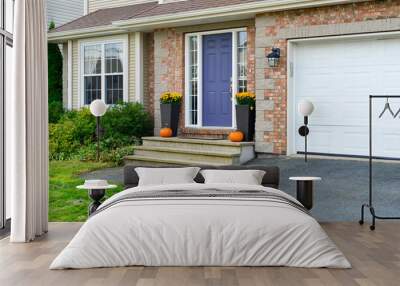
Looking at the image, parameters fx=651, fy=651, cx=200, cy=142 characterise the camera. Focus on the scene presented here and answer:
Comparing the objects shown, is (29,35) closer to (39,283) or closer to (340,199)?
(39,283)

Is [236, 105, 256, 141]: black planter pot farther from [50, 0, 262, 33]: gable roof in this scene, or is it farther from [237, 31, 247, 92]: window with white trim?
[50, 0, 262, 33]: gable roof

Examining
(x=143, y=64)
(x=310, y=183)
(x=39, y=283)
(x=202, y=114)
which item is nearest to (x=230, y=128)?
(x=202, y=114)

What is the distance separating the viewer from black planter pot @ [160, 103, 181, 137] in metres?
12.0

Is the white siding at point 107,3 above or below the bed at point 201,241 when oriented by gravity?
above

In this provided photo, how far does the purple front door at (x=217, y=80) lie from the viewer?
38.0ft

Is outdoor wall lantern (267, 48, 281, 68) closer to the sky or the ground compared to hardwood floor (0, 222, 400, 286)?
closer to the sky

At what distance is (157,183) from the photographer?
686 centimetres

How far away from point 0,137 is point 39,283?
271 cm

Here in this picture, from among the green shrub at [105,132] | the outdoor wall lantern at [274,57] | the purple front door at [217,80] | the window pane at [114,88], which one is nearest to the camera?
the outdoor wall lantern at [274,57]

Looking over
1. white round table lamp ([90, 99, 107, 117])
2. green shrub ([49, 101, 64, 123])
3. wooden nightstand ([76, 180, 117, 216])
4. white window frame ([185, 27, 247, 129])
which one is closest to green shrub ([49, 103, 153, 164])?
white round table lamp ([90, 99, 107, 117])

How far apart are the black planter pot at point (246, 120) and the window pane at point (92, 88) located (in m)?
4.13

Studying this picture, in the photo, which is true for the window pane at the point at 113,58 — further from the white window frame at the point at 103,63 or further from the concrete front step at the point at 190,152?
the concrete front step at the point at 190,152

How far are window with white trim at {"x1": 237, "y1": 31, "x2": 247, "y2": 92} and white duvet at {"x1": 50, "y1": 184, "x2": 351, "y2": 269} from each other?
256 inches

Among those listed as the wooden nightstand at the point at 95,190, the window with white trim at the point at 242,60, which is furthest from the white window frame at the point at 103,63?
the wooden nightstand at the point at 95,190
